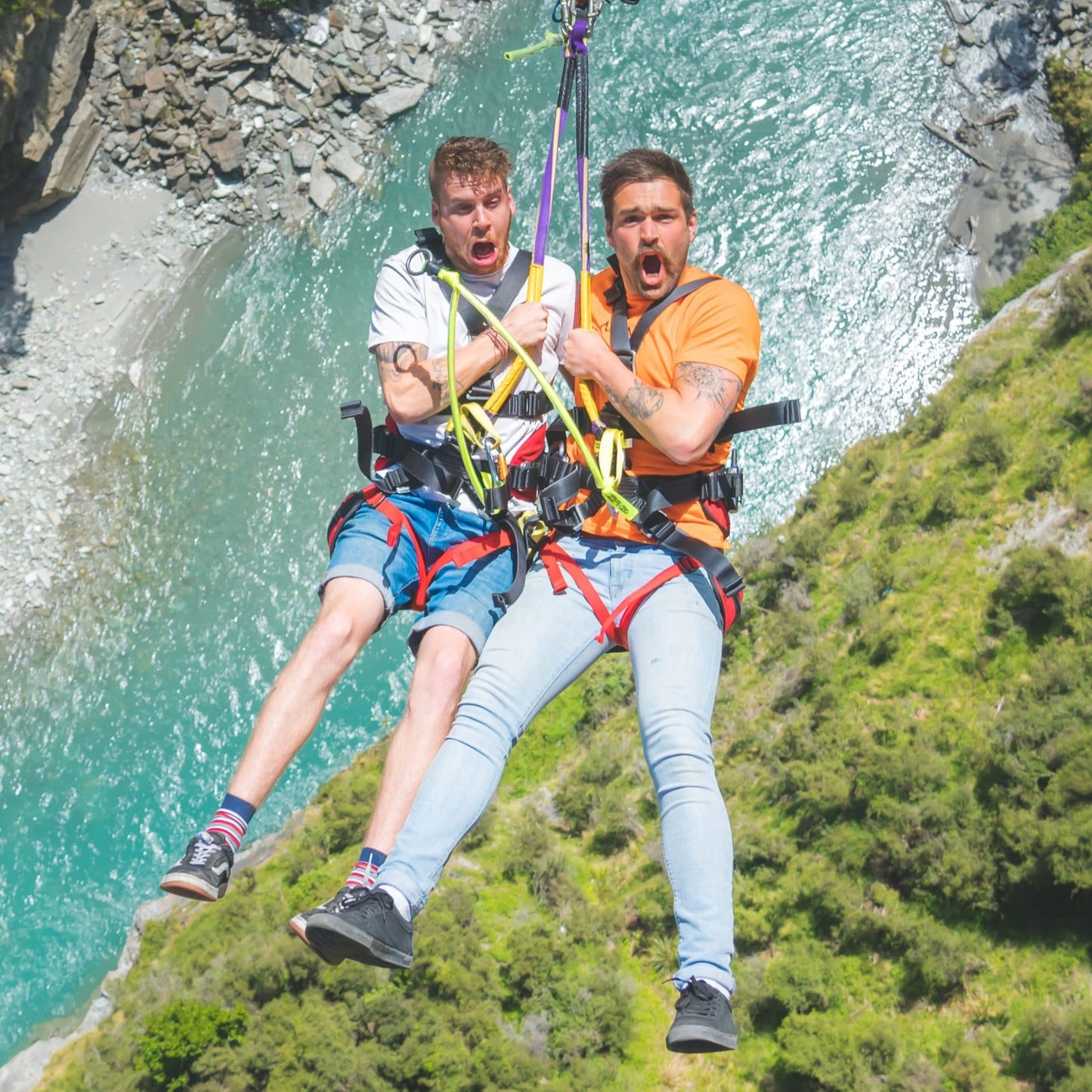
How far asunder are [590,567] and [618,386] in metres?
0.59

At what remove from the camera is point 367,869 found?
3.67 metres

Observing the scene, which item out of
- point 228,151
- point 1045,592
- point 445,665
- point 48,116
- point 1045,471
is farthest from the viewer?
point 228,151

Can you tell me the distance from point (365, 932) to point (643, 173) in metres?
2.51

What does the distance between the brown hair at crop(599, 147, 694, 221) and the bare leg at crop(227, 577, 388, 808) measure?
61.3 inches

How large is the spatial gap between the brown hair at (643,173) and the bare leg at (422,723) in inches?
60.9

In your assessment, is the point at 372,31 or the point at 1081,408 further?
the point at 372,31

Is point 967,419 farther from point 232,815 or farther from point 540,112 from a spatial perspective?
point 232,815

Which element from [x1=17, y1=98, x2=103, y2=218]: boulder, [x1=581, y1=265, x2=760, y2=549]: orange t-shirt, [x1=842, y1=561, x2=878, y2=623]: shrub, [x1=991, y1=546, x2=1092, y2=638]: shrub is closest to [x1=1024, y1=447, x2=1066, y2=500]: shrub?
[x1=991, y1=546, x2=1092, y2=638]: shrub

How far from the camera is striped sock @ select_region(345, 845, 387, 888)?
143 inches

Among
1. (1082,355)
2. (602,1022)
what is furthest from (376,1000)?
(1082,355)

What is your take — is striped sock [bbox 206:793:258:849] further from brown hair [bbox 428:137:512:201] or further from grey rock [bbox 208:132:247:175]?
grey rock [bbox 208:132:247:175]

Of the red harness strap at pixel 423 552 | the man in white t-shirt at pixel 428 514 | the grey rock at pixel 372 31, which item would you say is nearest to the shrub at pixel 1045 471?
the man in white t-shirt at pixel 428 514

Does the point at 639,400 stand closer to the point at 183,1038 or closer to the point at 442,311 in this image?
the point at 442,311

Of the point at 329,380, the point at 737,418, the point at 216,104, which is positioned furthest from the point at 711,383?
the point at 216,104
